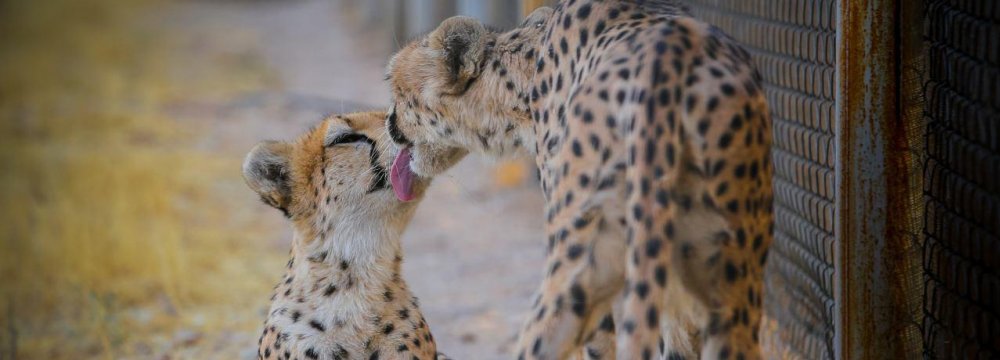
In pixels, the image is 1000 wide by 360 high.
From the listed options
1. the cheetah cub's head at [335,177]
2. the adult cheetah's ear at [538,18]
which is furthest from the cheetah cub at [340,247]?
the adult cheetah's ear at [538,18]

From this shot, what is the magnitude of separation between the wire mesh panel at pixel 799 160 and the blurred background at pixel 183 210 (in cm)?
86

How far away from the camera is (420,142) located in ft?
10.5

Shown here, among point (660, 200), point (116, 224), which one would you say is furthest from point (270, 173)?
point (116, 224)

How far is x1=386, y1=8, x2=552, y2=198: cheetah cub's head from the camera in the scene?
3053 millimetres

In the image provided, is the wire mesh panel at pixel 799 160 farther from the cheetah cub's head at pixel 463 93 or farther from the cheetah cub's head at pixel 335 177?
the cheetah cub's head at pixel 335 177

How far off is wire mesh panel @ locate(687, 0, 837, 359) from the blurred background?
2.81 feet

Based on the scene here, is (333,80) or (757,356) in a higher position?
(757,356)

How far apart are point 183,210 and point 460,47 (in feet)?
12.4

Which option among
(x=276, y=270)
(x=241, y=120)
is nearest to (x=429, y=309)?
(x=276, y=270)

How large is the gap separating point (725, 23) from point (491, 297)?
152 cm

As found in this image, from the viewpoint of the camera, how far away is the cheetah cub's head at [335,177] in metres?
3.31

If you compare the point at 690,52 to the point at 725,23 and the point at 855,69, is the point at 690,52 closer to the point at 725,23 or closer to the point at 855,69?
the point at 855,69

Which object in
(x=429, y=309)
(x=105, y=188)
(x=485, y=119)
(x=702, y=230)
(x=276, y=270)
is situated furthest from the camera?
(x=105, y=188)

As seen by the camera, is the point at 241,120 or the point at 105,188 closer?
the point at 105,188
